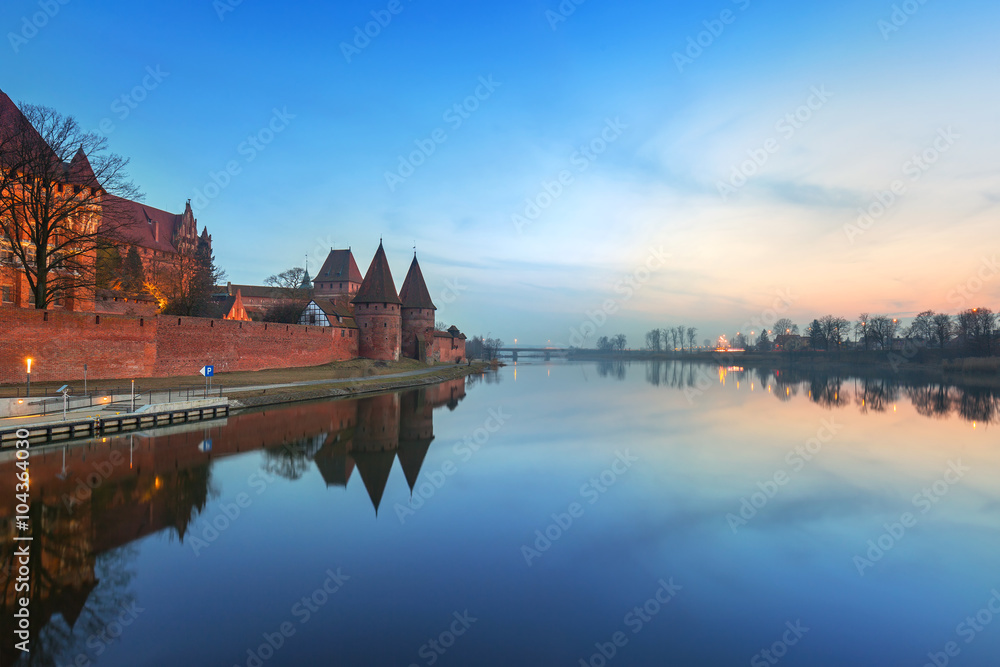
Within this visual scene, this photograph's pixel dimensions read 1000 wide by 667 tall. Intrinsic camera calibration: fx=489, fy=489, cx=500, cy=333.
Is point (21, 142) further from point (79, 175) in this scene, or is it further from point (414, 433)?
point (414, 433)

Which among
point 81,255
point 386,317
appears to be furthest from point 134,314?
point 386,317

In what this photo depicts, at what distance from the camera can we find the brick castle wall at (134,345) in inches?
679

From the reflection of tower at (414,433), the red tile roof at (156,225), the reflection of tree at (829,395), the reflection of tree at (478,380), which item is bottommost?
the reflection of tree at (478,380)

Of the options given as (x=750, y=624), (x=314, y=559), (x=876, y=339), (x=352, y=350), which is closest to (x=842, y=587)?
(x=750, y=624)

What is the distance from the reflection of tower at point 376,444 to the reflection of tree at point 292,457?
1115 millimetres

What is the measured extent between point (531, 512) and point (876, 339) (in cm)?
8424

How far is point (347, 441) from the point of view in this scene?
572 inches

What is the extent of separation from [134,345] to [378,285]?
60.1ft

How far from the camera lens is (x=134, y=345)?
2095 cm

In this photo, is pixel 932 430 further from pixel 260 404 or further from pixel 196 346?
pixel 196 346

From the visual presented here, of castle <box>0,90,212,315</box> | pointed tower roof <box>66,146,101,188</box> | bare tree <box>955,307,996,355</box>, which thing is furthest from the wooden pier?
bare tree <box>955,307,996,355</box>

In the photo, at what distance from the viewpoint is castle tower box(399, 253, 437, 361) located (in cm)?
4369

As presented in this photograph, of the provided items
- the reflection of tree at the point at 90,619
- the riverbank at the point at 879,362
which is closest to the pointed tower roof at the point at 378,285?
the reflection of tree at the point at 90,619

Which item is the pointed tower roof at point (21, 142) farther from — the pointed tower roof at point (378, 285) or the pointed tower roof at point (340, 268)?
the pointed tower roof at point (340, 268)
